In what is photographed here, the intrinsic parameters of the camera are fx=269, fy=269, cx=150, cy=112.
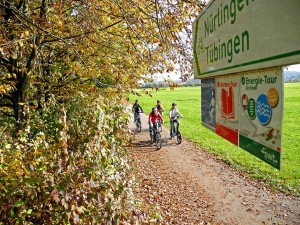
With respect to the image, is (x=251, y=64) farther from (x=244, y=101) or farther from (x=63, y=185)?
(x=63, y=185)

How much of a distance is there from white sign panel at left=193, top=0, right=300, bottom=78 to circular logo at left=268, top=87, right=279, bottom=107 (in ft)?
0.42

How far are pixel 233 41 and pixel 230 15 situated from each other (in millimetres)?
176

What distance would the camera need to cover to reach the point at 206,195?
821 cm


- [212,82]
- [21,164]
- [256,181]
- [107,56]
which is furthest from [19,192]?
[256,181]

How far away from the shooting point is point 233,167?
35.0 ft

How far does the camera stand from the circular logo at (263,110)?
4.38ft

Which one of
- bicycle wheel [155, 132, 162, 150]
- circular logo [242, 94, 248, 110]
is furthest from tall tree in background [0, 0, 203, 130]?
bicycle wheel [155, 132, 162, 150]

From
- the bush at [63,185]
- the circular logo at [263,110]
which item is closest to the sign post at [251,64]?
the circular logo at [263,110]

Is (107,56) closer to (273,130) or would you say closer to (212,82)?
(212,82)

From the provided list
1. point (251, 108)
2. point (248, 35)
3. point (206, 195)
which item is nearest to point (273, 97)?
point (251, 108)

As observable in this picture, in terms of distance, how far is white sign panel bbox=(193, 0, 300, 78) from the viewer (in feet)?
3.65

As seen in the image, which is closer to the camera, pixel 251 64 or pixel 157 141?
pixel 251 64

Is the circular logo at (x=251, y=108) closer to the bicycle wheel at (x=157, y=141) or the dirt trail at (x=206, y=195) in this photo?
the dirt trail at (x=206, y=195)

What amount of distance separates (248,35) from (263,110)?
409 millimetres
